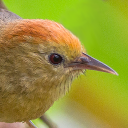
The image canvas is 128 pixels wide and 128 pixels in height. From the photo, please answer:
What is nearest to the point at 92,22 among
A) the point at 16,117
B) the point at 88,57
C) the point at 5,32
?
the point at 88,57

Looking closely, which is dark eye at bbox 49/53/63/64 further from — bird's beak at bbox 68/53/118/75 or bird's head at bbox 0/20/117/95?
bird's beak at bbox 68/53/118/75

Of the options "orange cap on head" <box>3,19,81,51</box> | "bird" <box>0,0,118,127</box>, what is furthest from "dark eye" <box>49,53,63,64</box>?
"orange cap on head" <box>3,19,81,51</box>

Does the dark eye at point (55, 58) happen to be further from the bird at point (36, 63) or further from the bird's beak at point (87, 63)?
the bird's beak at point (87, 63)

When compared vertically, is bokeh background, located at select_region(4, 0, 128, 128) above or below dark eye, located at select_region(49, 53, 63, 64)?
above

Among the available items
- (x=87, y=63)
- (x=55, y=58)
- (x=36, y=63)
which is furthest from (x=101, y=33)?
(x=36, y=63)

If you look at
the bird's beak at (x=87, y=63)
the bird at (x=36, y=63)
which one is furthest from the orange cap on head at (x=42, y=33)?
the bird's beak at (x=87, y=63)

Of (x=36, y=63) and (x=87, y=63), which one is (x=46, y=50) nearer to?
(x=36, y=63)

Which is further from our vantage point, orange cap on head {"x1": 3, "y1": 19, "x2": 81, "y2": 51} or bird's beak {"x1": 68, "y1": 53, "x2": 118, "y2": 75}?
bird's beak {"x1": 68, "y1": 53, "x2": 118, "y2": 75}

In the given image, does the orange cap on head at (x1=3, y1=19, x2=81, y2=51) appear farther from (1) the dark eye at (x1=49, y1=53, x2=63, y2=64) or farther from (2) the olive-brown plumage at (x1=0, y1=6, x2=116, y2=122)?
(1) the dark eye at (x1=49, y1=53, x2=63, y2=64)
